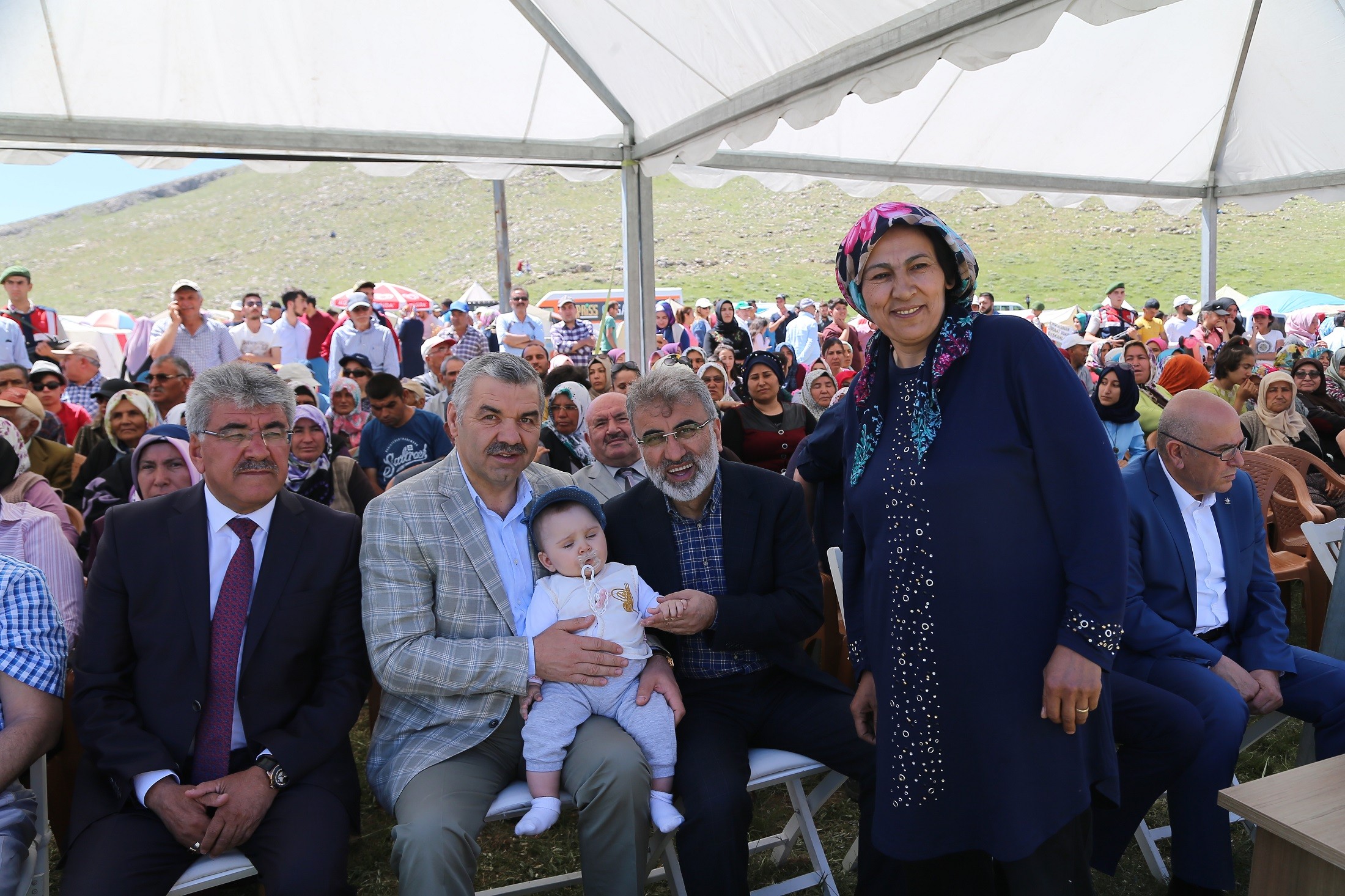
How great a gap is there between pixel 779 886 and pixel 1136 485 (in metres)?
1.74

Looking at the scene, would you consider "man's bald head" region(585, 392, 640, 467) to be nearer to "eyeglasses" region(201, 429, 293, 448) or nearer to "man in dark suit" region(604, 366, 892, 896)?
"man in dark suit" region(604, 366, 892, 896)

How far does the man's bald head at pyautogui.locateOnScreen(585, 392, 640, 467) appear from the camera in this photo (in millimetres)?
3848

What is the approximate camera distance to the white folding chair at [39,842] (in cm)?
210

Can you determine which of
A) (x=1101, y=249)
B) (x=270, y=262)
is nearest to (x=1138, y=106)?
(x=1101, y=249)

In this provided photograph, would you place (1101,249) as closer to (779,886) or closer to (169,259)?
(779,886)

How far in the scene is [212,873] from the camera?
2031 mm

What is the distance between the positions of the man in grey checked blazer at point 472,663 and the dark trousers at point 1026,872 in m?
0.70

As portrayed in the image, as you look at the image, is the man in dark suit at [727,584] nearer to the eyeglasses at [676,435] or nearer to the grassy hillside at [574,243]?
the eyeglasses at [676,435]

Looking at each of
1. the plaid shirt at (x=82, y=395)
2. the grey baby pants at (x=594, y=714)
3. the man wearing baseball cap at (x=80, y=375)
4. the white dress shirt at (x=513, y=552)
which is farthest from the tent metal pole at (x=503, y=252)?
the grey baby pants at (x=594, y=714)

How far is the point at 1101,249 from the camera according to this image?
5609cm

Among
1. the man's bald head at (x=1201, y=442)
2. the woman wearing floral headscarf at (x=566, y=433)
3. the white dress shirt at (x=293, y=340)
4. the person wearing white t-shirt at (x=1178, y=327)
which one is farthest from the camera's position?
the person wearing white t-shirt at (x=1178, y=327)

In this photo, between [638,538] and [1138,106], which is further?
[1138,106]

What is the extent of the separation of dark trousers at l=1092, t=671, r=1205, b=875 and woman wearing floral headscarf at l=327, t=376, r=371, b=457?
16.7ft

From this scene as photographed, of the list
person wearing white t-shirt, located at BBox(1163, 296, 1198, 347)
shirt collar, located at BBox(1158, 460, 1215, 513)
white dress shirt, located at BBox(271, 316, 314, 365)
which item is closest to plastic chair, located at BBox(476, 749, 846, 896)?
shirt collar, located at BBox(1158, 460, 1215, 513)
